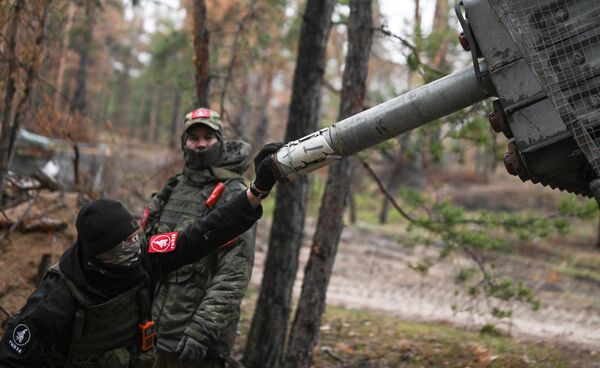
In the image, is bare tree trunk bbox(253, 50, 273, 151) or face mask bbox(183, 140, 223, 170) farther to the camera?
bare tree trunk bbox(253, 50, 273, 151)

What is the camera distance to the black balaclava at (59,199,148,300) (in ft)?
8.53

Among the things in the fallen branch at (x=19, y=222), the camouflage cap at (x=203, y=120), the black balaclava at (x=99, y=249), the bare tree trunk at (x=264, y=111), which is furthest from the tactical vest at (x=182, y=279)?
the bare tree trunk at (x=264, y=111)

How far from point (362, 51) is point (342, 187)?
4.66 feet

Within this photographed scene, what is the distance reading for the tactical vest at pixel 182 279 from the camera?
3.81 m

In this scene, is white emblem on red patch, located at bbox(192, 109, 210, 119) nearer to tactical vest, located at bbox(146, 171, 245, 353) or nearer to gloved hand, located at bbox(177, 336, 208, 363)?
tactical vest, located at bbox(146, 171, 245, 353)

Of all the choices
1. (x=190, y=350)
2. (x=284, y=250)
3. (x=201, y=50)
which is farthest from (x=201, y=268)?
(x=201, y=50)

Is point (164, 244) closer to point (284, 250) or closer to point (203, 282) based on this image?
point (203, 282)

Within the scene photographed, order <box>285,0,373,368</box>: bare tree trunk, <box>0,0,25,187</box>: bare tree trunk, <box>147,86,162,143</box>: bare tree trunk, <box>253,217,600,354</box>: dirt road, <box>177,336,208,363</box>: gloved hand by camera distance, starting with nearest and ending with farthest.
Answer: <box>177,336,208,363</box>: gloved hand, <box>0,0,25,187</box>: bare tree trunk, <box>285,0,373,368</box>: bare tree trunk, <box>253,217,600,354</box>: dirt road, <box>147,86,162,143</box>: bare tree trunk

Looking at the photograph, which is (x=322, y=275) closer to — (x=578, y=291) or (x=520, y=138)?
(x=520, y=138)

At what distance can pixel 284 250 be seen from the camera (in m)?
6.23

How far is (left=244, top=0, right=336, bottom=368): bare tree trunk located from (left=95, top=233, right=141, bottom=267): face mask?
3.48 meters

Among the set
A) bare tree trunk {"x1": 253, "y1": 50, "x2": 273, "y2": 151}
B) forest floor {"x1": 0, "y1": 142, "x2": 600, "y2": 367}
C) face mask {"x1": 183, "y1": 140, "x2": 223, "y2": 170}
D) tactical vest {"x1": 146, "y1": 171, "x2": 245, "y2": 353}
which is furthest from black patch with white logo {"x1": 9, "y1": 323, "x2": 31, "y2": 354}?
bare tree trunk {"x1": 253, "y1": 50, "x2": 273, "y2": 151}

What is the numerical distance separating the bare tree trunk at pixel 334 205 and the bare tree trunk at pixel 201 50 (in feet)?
5.44

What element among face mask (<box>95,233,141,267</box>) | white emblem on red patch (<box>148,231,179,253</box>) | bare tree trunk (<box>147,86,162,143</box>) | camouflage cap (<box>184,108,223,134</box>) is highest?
bare tree trunk (<box>147,86,162,143</box>)
